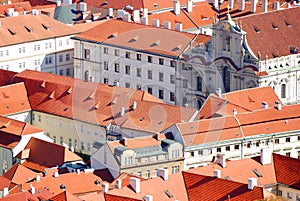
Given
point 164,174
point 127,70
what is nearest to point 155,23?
point 127,70

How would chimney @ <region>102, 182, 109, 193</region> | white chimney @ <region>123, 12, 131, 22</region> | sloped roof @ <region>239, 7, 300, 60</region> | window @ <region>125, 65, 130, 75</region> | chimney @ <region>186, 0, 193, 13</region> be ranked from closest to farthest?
1. chimney @ <region>102, 182, 109, 193</region>
2. sloped roof @ <region>239, 7, 300, 60</region>
3. window @ <region>125, 65, 130, 75</region>
4. white chimney @ <region>123, 12, 131, 22</region>
5. chimney @ <region>186, 0, 193, 13</region>

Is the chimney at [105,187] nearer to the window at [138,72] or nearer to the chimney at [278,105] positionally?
the chimney at [278,105]

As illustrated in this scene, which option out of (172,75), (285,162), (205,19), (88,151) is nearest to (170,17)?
(205,19)

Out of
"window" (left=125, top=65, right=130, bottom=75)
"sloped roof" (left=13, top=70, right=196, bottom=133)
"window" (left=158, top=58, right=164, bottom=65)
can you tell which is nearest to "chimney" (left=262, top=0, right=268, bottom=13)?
"window" (left=158, top=58, right=164, bottom=65)

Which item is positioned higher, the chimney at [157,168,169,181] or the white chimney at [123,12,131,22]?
the chimney at [157,168,169,181]

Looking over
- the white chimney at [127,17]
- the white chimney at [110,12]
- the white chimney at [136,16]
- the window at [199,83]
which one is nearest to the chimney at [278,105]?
the window at [199,83]

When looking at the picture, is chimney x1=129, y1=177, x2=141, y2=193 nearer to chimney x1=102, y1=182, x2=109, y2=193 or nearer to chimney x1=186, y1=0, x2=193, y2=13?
chimney x1=102, y1=182, x2=109, y2=193

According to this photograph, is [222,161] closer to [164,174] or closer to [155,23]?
[164,174]
